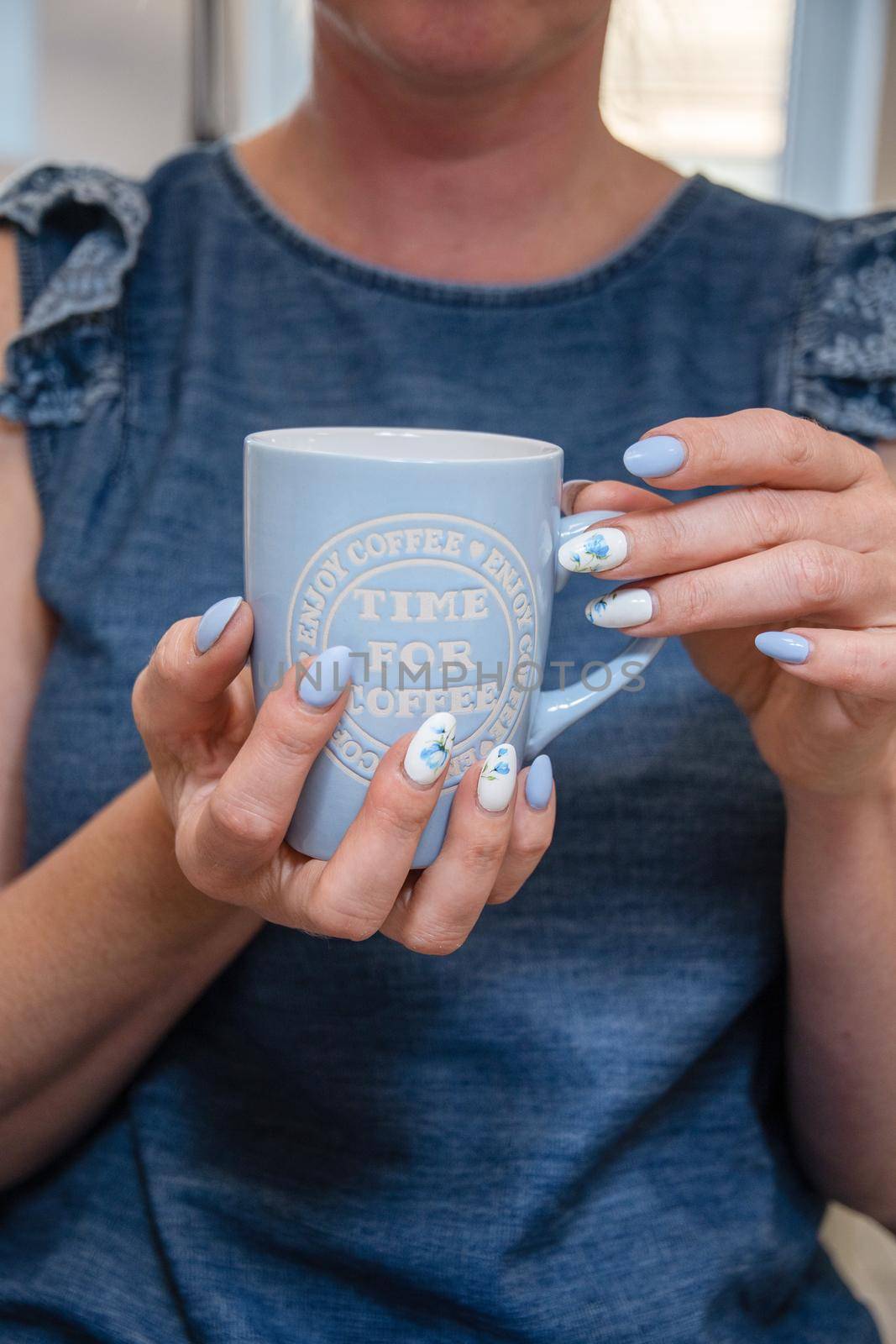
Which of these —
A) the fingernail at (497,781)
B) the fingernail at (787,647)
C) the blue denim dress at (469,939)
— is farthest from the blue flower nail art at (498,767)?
the blue denim dress at (469,939)

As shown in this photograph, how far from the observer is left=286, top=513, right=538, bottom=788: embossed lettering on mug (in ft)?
1.61

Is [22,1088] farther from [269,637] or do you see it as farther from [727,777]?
[727,777]

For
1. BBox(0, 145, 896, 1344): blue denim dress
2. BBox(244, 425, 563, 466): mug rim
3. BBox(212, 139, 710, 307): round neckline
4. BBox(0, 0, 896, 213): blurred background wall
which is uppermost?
BBox(0, 0, 896, 213): blurred background wall

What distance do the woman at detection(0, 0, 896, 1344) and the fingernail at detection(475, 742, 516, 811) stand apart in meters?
0.03

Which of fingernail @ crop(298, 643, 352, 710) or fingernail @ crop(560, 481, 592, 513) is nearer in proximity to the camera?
fingernail @ crop(298, 643, 352, 710)

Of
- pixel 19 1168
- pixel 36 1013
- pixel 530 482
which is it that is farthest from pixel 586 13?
pixel 19 1168

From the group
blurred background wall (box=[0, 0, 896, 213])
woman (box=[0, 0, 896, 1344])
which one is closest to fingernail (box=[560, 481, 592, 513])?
woman (box=[0, 0, 896, 1344])

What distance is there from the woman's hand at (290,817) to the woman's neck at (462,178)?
0.47 meters

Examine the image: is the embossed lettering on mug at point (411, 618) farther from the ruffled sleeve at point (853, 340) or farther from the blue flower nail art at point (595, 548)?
the ruffled sleeve at point (853, 340)

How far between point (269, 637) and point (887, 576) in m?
0.28

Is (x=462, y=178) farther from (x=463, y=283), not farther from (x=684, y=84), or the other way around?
(x=684, y=84)

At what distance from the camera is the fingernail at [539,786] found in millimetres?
540

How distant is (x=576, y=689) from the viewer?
0.60 metres

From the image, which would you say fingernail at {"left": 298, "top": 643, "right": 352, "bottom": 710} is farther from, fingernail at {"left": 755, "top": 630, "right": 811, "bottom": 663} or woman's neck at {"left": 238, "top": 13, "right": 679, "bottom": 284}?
woman's neck at {"left": 238, "top": 13, "right": 679, "bottom": 284}
